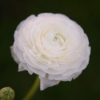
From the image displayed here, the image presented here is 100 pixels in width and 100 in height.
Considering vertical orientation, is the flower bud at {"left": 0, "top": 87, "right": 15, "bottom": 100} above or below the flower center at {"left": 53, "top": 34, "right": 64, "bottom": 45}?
below

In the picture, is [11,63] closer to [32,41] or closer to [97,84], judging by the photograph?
[97,84]

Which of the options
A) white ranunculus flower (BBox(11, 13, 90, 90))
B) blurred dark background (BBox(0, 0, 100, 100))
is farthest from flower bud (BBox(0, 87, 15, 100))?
blurred dark background (BBox(0, 0, 100, 100))

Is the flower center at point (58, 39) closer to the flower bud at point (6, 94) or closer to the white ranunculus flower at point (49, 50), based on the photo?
the white ranunculus flower at point (49, 50)

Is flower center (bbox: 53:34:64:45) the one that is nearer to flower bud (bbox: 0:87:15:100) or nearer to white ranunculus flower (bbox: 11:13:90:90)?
white ranunculus flower (bbox: 11:13:90:90)

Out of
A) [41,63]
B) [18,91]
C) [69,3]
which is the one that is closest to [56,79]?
[41,63]

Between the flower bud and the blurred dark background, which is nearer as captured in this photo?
the flower bud

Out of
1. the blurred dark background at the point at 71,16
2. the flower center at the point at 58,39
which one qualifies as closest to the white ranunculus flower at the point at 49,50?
the flower center at the point at 58,39
